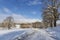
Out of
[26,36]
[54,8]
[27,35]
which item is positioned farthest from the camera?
[54,8]

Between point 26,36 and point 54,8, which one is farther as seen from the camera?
point 54,8

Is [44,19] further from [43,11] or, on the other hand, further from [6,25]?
[6,25]

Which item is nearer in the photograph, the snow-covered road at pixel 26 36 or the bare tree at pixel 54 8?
the snow-covered road at pixel 26 36

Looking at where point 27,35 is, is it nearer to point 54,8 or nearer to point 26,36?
point 26,36

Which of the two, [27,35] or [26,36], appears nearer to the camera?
[26,36]

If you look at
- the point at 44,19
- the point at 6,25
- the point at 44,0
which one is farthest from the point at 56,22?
the point at 6,25

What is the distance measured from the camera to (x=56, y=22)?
26781 mm

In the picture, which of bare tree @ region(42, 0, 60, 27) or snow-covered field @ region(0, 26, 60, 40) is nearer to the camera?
snow-covered field @ region(0, 26, 60, 40)

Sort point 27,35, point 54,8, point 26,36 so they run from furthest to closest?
point 54,8 < point 27,35 < point 26,36

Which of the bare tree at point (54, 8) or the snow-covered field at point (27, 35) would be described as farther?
the bare tree at point (54, 8)

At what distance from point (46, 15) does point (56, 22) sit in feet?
7.85

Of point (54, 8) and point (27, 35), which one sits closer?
point (27, 35)

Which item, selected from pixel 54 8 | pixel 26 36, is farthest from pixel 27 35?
pixel 54 8

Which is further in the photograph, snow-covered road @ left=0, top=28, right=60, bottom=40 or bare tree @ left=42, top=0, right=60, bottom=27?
bare tree @ left=42, top=0, right=60, bottom=27
